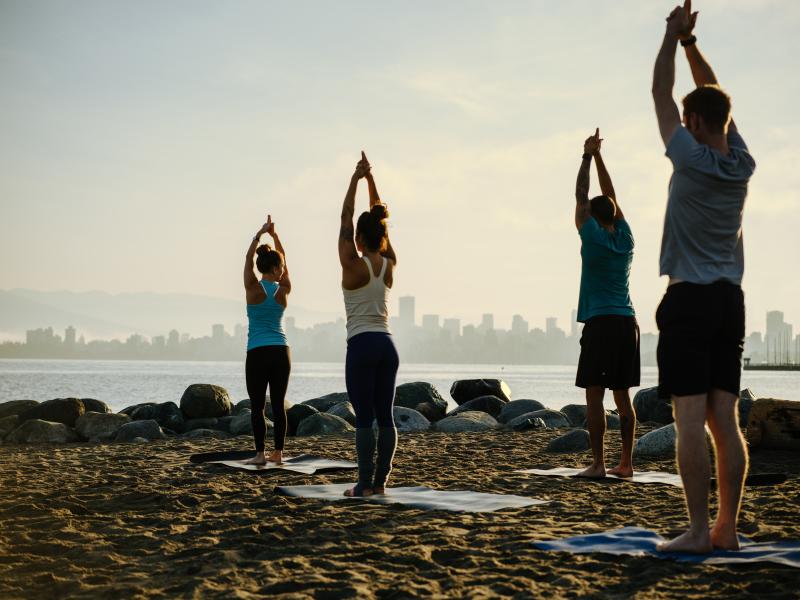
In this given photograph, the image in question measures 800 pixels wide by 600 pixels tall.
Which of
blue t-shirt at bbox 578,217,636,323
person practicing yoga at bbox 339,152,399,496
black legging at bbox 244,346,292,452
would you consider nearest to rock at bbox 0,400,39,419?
black legging at bbox 244,346,292,452

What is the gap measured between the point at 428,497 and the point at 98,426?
8.52 meters

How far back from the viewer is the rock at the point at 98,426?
13.0m

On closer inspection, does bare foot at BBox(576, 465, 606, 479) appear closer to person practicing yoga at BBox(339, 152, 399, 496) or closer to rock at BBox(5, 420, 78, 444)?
person practicing yoga at BBox(339, 152, 399, 496)

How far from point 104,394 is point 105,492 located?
42.8 m

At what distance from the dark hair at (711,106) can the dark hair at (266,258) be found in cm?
463

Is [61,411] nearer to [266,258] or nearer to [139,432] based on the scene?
[139,432]

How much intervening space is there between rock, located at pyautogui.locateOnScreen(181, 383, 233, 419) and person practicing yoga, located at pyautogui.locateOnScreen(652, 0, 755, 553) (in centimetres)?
1240

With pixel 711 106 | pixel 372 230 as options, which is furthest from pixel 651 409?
pixel 711 106

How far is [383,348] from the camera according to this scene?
602 cm

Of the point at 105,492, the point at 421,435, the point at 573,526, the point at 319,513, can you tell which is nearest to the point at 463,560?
the point at 573,526

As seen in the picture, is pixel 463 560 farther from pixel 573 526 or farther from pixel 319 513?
pixel 319 513

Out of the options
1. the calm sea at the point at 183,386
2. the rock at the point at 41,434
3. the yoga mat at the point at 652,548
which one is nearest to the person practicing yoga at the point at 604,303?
the yoga mat at the point at 652,548

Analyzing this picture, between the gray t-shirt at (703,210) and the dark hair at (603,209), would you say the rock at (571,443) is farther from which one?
the gray t-shirt at (703,210)

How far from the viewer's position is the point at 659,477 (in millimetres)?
7059
